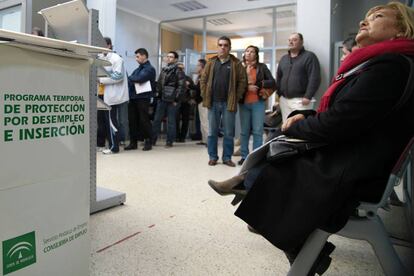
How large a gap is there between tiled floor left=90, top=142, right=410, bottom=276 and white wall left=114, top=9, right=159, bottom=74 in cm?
514

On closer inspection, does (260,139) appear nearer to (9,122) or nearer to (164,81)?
(164,81)

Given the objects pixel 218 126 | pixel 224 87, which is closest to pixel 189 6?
pixel 224 87

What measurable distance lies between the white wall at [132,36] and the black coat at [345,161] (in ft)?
20.4

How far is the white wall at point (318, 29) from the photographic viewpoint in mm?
3668

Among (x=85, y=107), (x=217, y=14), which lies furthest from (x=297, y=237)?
(x=217, y=14)

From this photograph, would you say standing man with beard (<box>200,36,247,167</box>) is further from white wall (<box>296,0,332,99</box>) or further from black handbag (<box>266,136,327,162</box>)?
black handbag (<box>266,136,327,162</box>)

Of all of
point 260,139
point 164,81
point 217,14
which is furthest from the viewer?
point 217,14

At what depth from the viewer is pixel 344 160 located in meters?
0.87

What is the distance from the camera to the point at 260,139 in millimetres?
3330

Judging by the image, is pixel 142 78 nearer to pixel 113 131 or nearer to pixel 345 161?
pixel 113 131

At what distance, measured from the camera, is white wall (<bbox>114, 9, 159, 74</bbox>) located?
6758 mm

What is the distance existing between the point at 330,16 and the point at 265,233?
353 cm

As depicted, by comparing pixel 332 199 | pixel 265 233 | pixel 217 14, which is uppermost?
pixel 217 14

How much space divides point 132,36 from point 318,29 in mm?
4615
